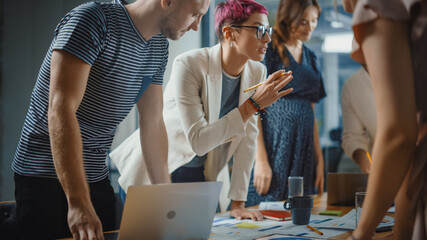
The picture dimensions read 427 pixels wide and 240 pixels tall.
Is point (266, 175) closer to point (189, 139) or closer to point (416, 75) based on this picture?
point (189, 139)

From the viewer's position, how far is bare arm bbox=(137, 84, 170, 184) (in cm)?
172

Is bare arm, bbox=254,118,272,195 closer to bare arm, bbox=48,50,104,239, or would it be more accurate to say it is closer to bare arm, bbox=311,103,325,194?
bare arm, bbox=311,103,325,194

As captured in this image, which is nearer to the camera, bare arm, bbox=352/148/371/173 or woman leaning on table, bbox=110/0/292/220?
woman leaning on table, bbox=110/0/292/220

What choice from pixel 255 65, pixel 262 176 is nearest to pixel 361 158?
pixel 262 176

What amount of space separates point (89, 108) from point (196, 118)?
0.53m

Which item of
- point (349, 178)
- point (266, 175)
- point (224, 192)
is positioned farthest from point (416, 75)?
point (266, 175)

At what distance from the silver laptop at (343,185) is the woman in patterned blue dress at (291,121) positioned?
0.46 metres

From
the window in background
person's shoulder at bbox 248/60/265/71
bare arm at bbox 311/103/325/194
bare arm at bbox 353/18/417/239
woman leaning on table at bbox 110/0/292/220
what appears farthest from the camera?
the window in background

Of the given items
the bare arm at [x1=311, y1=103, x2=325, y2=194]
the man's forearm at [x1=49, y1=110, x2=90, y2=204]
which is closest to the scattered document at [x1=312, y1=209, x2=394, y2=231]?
the man's forearm at [x1=49, y1=110, x2=90, y2=204]

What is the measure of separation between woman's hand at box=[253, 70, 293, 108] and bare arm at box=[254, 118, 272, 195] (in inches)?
21.6

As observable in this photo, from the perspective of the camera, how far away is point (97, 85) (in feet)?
4.95

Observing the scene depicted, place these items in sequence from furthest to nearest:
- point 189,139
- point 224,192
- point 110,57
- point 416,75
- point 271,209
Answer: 1. point 224,192
2. point 189,139
3. point 271,209
4. point 110,57
5. point 416,75

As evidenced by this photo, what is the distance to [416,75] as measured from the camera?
2.78 ft

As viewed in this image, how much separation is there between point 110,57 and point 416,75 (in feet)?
3.36
